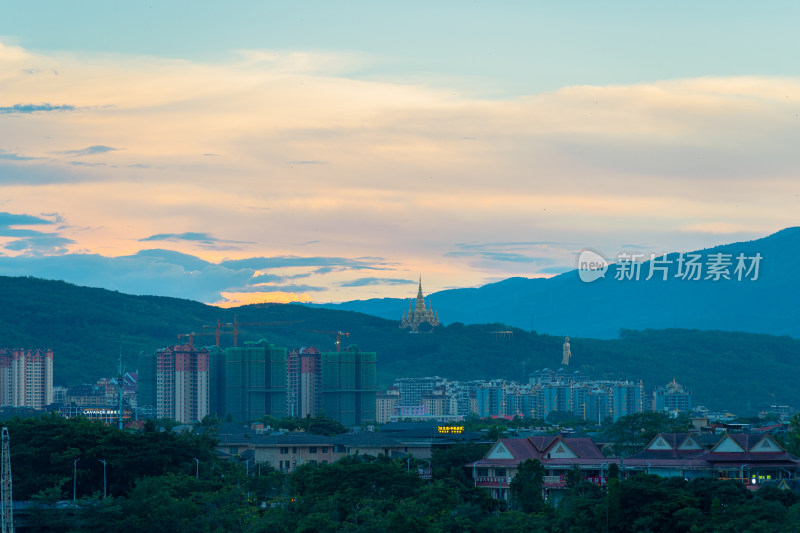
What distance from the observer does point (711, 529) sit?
52.6m

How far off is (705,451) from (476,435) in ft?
102

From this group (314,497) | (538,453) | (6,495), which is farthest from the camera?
(538,453)

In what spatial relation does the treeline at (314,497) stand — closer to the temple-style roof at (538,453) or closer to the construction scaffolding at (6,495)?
the temple-style roof at (538,453)

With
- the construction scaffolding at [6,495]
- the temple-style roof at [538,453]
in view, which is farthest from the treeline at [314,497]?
the construction scaffolding at [6,495]

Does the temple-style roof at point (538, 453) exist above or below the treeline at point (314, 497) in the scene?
above

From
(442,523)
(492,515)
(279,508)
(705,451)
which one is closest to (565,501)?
(492,515)

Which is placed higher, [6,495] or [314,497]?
[6,495]

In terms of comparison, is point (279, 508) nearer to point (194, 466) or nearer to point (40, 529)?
point (40, 529)

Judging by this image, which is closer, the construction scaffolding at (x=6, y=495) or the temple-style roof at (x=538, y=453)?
the construction scaffolding at (x=6, y=495)

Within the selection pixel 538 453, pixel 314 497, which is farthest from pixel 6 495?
pixel 538 453

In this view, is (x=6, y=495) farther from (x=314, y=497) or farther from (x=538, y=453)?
(x=538, y=453)

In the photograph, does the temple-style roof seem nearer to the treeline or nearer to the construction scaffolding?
the treeline

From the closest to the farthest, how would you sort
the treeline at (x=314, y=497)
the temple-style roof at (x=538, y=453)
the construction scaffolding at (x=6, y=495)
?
1. the construction scaffolding at (x=6, y=495)
2. the treeline at (x=314, y=497)
3. the temple-style roof at (x=538, y=453)

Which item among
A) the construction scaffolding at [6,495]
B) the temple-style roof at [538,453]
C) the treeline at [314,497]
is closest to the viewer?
the construction scaffolding at [6,495]
